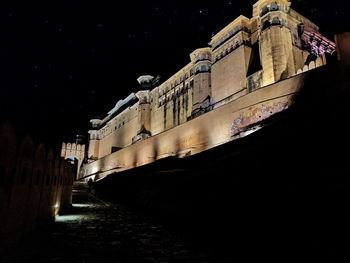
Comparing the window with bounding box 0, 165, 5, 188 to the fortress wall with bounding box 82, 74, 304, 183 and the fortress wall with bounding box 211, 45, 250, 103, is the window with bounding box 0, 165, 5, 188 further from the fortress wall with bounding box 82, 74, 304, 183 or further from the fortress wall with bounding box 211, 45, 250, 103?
the fortress wall with bounding box 211, 45, 250, 103

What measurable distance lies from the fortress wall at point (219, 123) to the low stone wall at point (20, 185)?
12.4 meters

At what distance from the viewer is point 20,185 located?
19.3 feet

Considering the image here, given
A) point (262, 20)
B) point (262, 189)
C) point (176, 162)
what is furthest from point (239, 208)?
point (262, 20)

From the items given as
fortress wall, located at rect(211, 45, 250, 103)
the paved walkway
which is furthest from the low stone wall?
fortress wall, located at rect(211, 45, 250, 103)

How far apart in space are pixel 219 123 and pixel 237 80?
6618 millimetres

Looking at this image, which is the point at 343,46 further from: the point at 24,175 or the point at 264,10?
the point at 24,175

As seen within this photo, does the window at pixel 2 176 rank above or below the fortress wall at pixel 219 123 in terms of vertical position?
below

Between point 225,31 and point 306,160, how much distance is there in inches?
869

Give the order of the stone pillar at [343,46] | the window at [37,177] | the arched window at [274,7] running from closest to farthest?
the window at [37,177], the stone pillar at [343,46], the arched window at [274,7]

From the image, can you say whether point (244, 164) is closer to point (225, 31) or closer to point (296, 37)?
point (296, 37)

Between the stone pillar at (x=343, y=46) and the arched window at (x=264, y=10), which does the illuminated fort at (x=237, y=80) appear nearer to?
the arched window at (x=264, y=10)

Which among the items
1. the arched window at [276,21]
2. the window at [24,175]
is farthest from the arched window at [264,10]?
the window at [24,175]

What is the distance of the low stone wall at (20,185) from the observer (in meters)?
4.87

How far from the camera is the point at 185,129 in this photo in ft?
73.9
